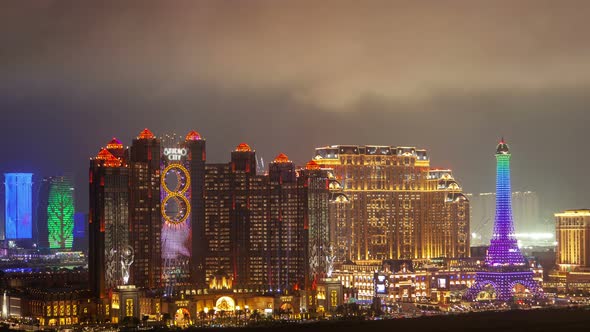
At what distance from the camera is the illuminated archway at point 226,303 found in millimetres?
109312

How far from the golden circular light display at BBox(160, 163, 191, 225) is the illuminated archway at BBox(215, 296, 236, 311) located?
961cm

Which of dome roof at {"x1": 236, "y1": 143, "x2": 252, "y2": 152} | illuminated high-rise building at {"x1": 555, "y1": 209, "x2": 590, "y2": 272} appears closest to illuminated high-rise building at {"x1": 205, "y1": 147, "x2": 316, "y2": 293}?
dome roof at {"x1": 236, "y1": 143, "x2": 252, "y2": 152}

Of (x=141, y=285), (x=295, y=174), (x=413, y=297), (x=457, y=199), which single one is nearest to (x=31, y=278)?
(x=141, y=285)

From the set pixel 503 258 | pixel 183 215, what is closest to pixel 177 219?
pixel 183 215

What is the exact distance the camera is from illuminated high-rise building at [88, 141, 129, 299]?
105m

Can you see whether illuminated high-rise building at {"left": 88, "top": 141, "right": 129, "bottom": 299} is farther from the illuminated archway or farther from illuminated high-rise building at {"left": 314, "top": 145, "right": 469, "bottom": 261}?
illuminated high-rise building at {"left": 314, "top": 145, "right": 469, "bottom": 261}

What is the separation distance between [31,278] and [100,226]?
20.2 meters

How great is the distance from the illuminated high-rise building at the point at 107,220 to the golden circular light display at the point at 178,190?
652cm

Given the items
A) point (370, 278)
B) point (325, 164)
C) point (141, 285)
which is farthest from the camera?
point (325, 164)

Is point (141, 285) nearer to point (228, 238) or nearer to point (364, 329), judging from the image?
point (228, 238)

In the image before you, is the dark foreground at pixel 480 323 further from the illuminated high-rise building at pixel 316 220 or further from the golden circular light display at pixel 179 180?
A: the golden circular light display at pixel 179 180

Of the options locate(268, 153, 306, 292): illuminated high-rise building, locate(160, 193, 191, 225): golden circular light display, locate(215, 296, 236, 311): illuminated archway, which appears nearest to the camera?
locate(215, 296, 236, 311): illuminated archway

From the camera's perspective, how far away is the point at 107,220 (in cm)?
10625

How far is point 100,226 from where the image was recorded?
349ft
